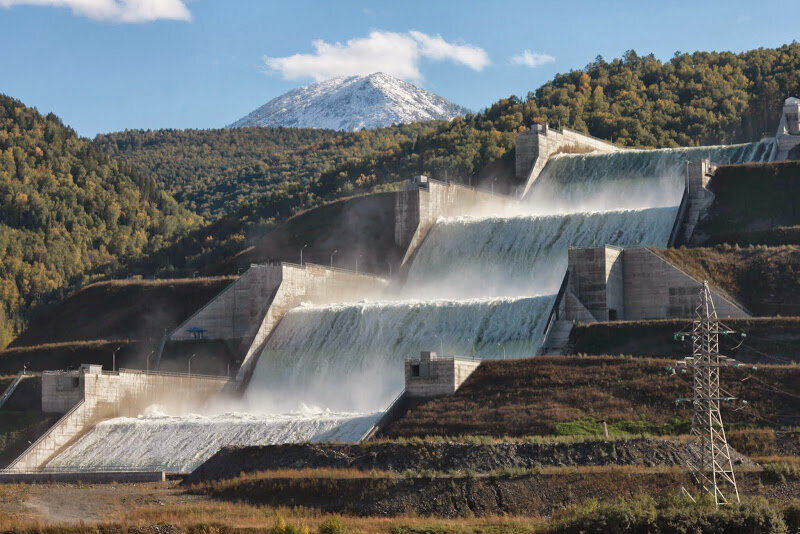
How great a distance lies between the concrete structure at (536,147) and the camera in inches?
3863

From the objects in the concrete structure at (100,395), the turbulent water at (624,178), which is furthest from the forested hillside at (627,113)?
the concrete structure at (100,395)

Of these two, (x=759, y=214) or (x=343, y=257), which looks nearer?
(x=759, y=214)

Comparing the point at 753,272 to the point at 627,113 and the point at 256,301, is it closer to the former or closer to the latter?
the point at 256,301

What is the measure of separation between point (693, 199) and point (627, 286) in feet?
44.9

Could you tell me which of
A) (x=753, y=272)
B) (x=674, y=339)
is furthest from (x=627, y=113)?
(x=674, y=339)

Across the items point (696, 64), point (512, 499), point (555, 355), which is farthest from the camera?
point (696, 64)

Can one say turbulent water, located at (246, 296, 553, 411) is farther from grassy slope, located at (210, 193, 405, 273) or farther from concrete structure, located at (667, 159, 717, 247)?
concrete structure, located at (667, 159, 717, 247)

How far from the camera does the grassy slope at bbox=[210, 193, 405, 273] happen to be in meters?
89.3

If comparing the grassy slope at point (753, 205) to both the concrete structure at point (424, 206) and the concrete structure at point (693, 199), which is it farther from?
the concrete structure at point (424, 206)

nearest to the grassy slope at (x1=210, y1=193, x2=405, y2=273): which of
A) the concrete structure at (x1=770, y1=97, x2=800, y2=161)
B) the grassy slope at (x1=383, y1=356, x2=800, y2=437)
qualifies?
the concrete structure at (x1=770, y1=97, x2=800, y2=161)

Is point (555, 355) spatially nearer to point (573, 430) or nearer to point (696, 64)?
point (573, 430)

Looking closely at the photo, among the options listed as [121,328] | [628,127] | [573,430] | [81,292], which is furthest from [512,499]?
[628,127]

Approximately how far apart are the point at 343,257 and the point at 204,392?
863 inches

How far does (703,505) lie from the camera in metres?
33.3
